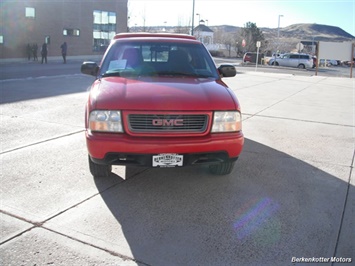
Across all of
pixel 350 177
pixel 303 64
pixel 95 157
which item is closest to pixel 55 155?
pixel 95 157

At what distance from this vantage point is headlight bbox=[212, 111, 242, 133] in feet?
13.4

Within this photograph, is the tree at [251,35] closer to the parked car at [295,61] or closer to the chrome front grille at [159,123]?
the parked car at [295,61]

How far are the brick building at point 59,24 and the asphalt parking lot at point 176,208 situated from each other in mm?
23914

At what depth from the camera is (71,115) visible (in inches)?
330

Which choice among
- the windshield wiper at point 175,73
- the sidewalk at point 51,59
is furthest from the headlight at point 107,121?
the sidewalk at point 51,59

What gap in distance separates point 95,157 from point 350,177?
3.50 m

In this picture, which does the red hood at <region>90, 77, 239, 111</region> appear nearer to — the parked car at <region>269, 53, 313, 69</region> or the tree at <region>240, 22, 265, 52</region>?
the parked car at <region>269, 53, 313, 69</region>

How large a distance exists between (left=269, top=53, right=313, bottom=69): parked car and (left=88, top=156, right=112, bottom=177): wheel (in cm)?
4021

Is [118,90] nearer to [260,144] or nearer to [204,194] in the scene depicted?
[204,194]

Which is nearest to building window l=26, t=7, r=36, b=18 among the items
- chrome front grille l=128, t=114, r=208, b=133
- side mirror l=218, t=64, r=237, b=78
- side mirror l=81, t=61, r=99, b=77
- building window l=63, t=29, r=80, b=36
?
building window l=63, t=29, r=80, b=36

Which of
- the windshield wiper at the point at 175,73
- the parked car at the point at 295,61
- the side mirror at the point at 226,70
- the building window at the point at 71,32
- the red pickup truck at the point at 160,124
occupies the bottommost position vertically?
the red pickup truck at the point at 160,124

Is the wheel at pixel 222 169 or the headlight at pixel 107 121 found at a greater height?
the headlight at pixel 107 121

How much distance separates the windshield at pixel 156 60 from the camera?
4905 millimetres

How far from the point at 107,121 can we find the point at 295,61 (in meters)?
41.1
